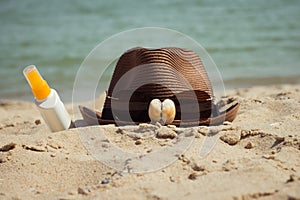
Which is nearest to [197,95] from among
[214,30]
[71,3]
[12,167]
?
[12,167]

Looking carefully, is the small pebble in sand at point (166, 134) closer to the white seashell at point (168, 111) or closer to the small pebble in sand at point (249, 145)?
the white seashell at point (168, 111)

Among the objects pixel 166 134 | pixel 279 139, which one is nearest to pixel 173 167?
pixel 166 134

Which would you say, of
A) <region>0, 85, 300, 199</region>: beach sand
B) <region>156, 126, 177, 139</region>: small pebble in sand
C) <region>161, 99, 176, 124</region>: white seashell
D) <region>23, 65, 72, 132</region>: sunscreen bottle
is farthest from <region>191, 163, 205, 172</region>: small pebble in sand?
<region>23, 65, 72, 132</region>: sunscreen bottle

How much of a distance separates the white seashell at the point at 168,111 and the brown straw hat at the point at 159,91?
0.05m

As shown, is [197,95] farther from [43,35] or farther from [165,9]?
[165,9]

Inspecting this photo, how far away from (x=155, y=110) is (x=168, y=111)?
0.08 metres

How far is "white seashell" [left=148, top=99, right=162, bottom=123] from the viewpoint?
8.05 feet

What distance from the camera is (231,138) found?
239 centimetres

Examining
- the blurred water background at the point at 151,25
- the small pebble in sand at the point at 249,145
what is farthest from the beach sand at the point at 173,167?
the blurred water background at the point at 151,25

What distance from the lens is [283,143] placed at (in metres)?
2.31

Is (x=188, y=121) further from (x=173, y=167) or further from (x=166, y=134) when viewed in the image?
(x=173, y=167)

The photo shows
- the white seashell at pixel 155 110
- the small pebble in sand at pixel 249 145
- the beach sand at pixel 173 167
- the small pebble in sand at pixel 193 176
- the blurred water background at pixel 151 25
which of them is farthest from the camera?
the blurred water background at pixel 151 25

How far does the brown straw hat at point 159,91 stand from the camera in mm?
2543

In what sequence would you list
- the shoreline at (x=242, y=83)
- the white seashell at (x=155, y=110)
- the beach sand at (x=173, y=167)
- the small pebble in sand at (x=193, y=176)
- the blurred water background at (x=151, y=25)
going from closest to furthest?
the beach sand at (x=173, y=167)
the small pebble in sand at (x=193, y=176)
the white seashell at (x=155, y=110)
the shoreline at (x=242, y=83)
the blurred water background at (x=151, y=25)
